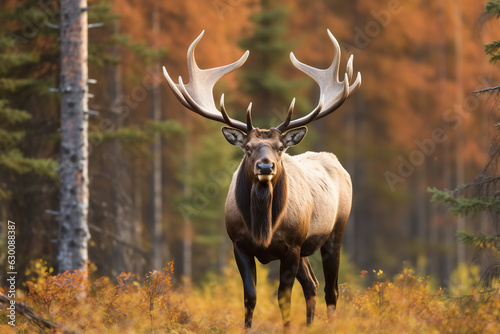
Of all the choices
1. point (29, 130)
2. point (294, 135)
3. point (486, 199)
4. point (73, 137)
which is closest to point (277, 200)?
point (294, 135)

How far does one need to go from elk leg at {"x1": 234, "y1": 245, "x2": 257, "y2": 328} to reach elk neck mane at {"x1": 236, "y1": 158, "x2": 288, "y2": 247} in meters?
0.29

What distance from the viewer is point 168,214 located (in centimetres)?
2656

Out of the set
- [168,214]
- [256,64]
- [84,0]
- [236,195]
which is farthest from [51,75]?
[168,214]

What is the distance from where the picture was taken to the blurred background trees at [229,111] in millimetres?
12602

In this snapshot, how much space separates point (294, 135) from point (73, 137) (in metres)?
3.96

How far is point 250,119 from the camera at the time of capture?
25.2 ft

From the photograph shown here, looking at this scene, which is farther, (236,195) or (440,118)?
(440,118)

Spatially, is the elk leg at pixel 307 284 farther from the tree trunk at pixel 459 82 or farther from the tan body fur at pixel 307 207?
the tree trunk at pixel 459 82

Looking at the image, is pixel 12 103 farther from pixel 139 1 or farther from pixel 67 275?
pixel 139 1

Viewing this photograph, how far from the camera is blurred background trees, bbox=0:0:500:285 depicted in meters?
12.6

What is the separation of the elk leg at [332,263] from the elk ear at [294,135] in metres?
2.01

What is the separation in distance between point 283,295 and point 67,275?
8.97 feet

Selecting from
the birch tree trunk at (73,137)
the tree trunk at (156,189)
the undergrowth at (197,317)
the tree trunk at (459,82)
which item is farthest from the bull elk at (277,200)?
the tree trunk at (459,82)

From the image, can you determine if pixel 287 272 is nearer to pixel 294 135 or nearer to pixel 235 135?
pixel 294 135
